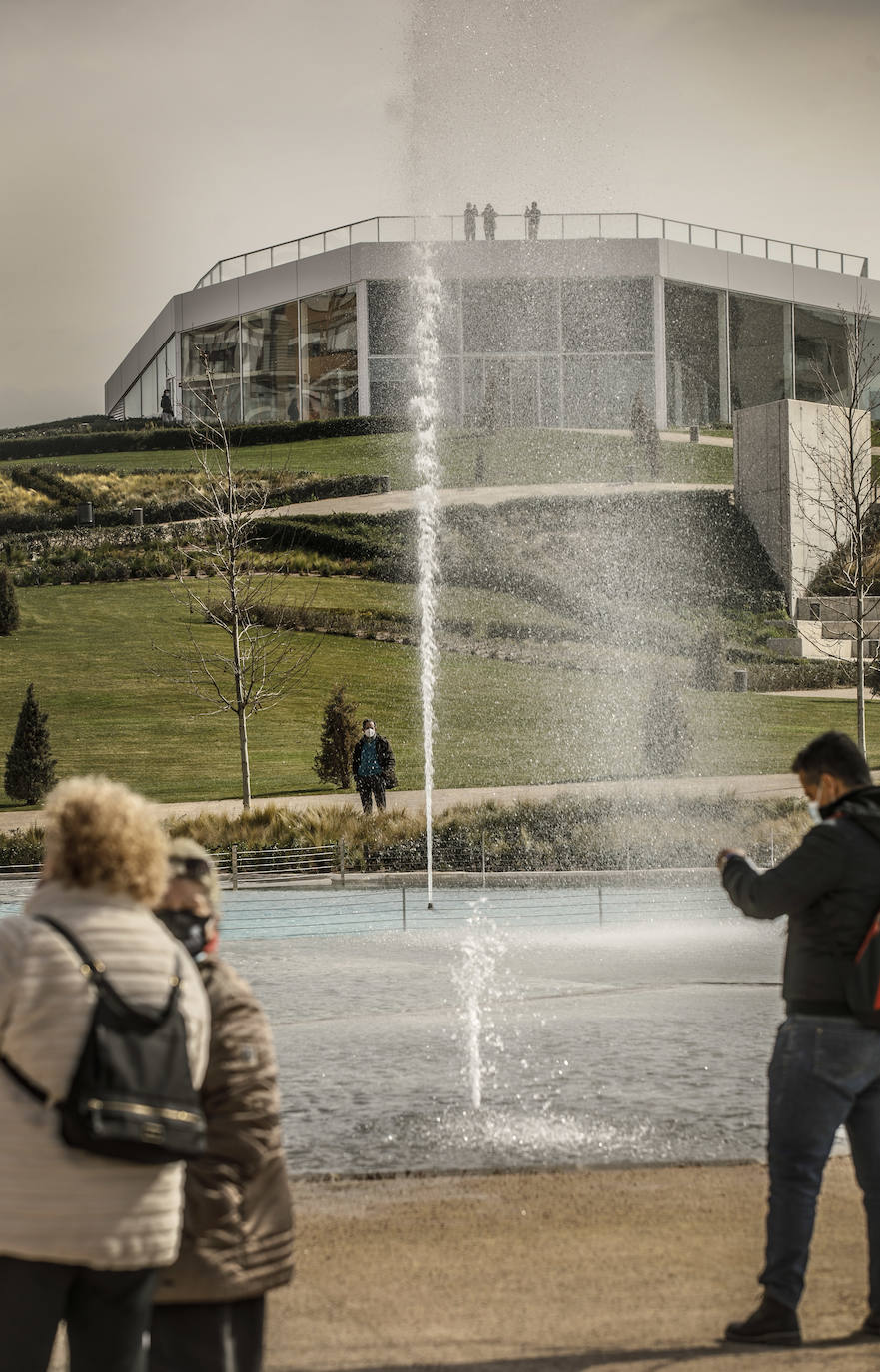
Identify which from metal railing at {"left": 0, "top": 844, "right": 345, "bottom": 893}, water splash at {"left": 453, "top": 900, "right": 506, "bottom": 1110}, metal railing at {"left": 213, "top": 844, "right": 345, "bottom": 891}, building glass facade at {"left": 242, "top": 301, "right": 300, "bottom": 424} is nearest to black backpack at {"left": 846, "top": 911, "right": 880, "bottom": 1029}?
water splash at {"left": 453, "top": 900, "right": 506, "bottom": 1110}

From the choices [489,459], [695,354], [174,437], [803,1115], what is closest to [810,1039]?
[803,1115]

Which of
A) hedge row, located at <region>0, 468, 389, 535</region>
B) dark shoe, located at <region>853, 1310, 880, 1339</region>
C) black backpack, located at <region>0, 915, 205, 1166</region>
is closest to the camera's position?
black backpack, located at <region>0, 915, 205, 1166</region>

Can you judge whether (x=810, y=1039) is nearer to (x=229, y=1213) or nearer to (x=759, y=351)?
(x=229, y=1213)

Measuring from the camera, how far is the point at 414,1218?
5121 millimetres

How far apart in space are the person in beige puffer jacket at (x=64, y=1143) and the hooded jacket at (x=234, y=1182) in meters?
0.19

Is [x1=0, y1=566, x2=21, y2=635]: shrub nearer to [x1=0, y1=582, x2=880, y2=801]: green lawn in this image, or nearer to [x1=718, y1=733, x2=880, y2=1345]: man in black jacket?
[x1=0, y1=582, x2=880, y2=801]: green lawn

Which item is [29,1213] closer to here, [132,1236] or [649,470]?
[132,1236]

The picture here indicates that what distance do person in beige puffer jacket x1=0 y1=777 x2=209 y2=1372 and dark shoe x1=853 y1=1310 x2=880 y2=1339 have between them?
6.96 ft

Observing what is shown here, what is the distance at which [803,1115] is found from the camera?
402 cm

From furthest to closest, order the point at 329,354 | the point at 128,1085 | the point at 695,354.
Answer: the point at 695,354 < the point at 329,354 < the point at 128,1085

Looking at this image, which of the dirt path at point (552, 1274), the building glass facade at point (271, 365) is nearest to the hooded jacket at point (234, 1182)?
the dirt path at point (552, 1274)

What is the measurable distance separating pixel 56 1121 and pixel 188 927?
1.86 ft

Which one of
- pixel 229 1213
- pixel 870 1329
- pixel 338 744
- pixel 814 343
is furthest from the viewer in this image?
pixel 814 343

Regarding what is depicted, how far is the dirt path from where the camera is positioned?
399cm
